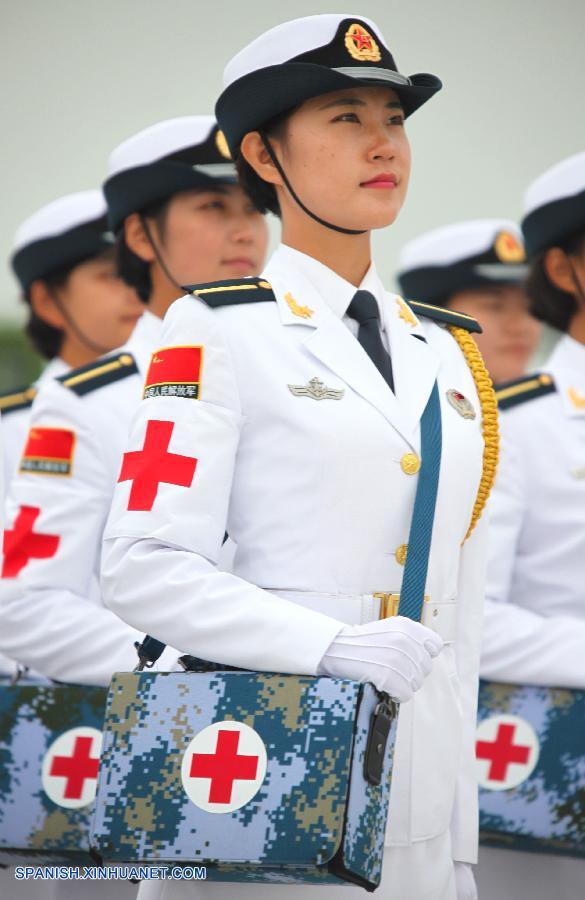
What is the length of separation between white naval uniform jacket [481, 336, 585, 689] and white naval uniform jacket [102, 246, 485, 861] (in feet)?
3.58

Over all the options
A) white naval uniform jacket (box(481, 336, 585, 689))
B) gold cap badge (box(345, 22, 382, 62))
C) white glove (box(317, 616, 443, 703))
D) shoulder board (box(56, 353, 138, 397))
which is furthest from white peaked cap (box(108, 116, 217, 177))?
white glove (box(317, 616, 443, 703))

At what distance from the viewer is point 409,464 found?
253 centimetres

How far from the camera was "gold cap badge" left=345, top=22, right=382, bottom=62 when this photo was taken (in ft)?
8.88

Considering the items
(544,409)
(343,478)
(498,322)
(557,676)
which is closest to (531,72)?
(498,322)

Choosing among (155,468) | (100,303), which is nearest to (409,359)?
(155,468)

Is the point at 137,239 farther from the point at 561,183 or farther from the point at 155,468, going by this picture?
the point at 155,468

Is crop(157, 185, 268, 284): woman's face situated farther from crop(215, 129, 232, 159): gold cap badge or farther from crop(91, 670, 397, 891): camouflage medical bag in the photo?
crop(91, 670, 397, 891): camouflage medical bag

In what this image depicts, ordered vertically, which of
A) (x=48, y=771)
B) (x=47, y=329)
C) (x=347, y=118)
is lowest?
(x=48, y=771)

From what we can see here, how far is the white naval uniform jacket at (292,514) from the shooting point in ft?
7.81

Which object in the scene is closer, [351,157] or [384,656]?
[384,656]

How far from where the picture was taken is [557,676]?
373 cm

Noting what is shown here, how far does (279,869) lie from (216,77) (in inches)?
162

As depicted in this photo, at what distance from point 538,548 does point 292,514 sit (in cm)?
162

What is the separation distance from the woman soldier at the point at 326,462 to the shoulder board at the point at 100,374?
47.2 inches
